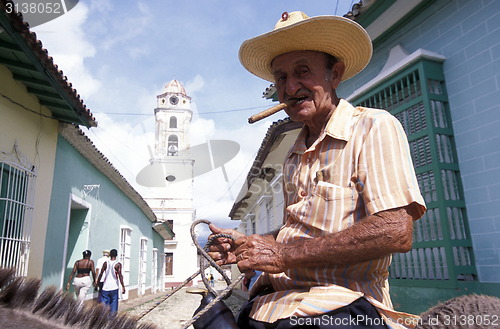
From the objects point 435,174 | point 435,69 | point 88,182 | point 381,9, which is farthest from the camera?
point 88,182

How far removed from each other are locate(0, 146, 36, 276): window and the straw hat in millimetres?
5130

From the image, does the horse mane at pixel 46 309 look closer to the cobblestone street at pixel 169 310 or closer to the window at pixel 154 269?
the cobblestone street at pixel 169 310

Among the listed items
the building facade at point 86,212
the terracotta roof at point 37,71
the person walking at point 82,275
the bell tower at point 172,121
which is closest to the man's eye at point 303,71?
the terracotta roof at point 37,71

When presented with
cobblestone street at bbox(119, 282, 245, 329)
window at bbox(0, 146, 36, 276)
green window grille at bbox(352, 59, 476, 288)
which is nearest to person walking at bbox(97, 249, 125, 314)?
cobblestone street at bbox(119, 282, 245, 329)

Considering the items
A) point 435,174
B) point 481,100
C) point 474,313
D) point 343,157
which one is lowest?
point 474,313

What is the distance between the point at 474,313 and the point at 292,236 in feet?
2.18

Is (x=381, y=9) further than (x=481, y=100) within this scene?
Yes

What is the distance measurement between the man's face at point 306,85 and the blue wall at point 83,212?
175 inches

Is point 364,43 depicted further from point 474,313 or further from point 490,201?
point 490,201

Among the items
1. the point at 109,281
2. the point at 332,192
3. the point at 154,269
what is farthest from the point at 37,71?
the point at 154,269

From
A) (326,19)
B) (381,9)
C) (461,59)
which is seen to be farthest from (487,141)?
(326,19)

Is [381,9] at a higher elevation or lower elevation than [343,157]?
higher

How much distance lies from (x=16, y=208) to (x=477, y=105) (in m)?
6.41

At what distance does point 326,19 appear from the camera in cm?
144
